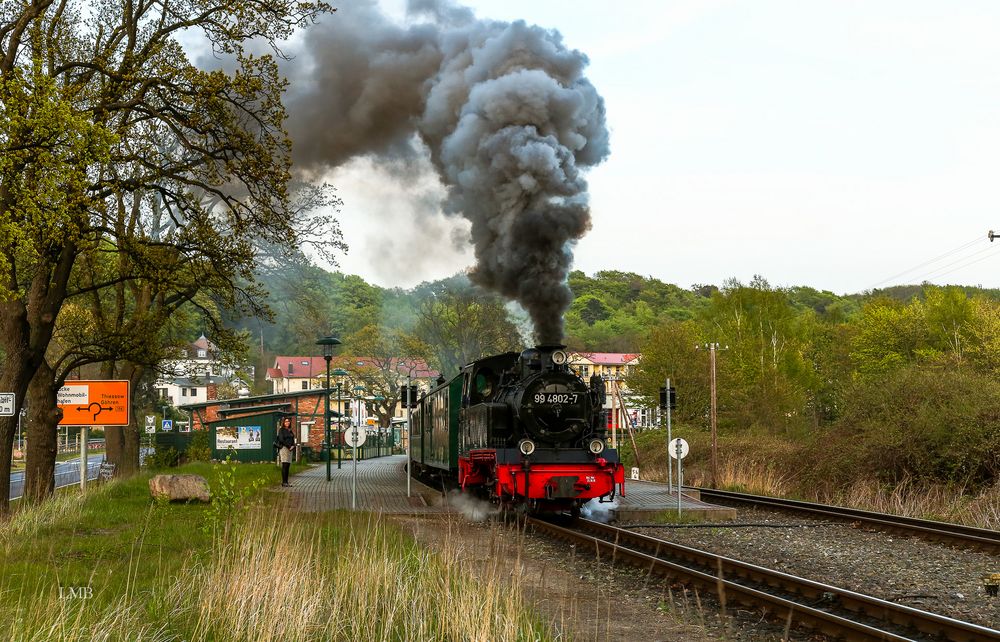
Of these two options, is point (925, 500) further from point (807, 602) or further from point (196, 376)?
point (196, 376)

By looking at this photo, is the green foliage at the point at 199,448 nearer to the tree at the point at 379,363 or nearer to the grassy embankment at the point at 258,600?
the tree at the point at 379,363

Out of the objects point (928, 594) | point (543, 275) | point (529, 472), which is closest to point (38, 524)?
point (529, 472)

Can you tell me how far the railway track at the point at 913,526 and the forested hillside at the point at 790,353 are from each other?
4493mm

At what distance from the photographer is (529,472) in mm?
14859

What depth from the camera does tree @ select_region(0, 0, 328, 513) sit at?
12.9 m

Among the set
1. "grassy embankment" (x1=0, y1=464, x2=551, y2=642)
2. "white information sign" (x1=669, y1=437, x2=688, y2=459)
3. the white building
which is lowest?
"grassy embankment" (x1=0, y1=464, x2=551, y2=642)

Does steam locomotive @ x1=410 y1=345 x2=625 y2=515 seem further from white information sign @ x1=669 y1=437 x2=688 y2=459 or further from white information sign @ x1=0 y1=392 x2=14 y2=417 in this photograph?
white information sign @ x1=0 y1=392 x2=14 y2=417

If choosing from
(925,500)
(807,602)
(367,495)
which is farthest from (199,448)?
(807,602)

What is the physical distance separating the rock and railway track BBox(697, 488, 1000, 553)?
1106cm

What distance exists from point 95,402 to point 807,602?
50.7 ft

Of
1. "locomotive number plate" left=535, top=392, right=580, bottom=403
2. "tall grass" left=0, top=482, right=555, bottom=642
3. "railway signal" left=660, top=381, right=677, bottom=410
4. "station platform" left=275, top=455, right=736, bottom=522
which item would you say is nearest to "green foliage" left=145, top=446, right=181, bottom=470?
"station platform" left=275, top=455, right=736, bottom=522

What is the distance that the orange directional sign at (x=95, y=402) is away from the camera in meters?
Answer: 19.1

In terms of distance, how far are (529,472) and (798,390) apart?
45.7 m

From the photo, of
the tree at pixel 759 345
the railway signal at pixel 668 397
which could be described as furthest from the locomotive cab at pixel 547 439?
the tree at pixel 759 345
